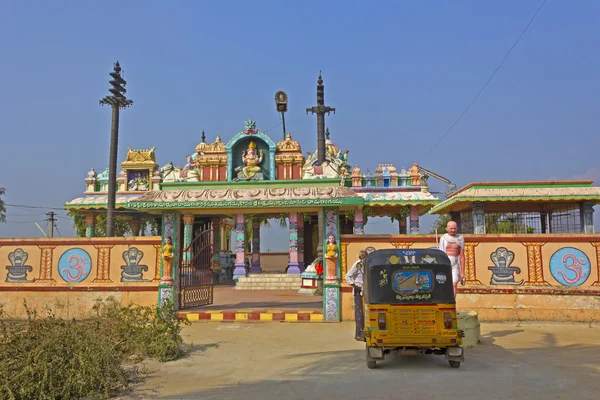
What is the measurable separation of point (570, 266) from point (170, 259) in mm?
9979

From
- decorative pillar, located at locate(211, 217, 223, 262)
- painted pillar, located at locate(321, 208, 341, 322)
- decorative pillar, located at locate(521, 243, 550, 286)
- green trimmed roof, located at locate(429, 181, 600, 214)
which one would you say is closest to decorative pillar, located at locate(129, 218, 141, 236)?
decorative pillar, located at locate(211, 217, 223, 262)

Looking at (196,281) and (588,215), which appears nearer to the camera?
(196,281)

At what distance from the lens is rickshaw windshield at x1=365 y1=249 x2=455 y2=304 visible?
6.80m

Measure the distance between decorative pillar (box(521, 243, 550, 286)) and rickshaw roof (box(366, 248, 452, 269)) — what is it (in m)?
5.63

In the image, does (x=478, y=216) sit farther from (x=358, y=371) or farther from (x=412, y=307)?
(x=358, y=371)

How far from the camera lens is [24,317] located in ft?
40.7

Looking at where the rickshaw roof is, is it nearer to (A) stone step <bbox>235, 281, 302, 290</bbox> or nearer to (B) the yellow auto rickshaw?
(B) the yellow auto rickshaw

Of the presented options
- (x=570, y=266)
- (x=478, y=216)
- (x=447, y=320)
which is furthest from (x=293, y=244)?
(x=447, y=320)

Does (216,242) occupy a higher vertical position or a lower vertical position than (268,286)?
higher

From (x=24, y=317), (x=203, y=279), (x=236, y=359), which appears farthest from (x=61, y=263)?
(x=236, y=359)

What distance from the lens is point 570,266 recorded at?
11.4 metres

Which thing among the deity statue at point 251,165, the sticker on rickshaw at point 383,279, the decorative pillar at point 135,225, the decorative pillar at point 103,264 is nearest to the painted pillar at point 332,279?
the sticker on rickshaw at point 383,279

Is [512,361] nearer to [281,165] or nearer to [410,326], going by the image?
[410,326]

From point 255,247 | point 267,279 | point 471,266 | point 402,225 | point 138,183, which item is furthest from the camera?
point 138,183
